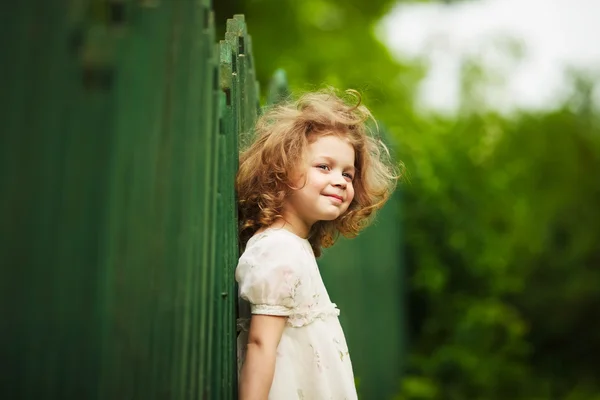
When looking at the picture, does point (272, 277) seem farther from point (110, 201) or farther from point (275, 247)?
point (110, 201)

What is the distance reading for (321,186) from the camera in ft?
9.02

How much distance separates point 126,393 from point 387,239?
18.6 feet

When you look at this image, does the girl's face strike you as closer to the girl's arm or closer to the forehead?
the forehead

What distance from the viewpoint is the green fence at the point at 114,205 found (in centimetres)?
145

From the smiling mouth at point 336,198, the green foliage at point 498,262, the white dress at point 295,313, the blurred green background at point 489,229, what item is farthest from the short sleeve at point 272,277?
the green foliage at point 498,262

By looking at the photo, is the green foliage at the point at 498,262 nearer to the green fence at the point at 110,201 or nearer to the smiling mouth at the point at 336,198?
the smiling mouth at the point at 336,198

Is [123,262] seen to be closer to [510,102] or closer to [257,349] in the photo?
[257,349]

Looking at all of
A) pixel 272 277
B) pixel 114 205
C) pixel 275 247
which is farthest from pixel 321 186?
pixel 114 205

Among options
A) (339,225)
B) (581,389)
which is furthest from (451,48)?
(339,225)

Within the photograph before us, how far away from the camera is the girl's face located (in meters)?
2.75

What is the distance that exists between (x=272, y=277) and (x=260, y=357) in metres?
0.24

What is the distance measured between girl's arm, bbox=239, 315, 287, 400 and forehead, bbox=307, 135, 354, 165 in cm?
62

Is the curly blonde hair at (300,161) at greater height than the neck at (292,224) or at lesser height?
greater

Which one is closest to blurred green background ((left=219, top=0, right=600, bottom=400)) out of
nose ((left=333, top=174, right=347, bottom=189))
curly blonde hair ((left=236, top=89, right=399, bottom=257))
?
curly blonde hair ((left=236, top=89, right=399, bottom=257))
